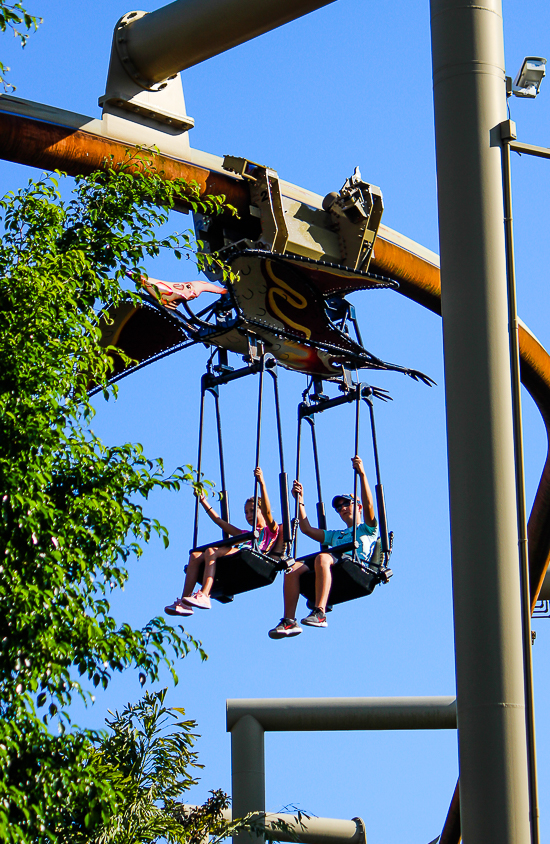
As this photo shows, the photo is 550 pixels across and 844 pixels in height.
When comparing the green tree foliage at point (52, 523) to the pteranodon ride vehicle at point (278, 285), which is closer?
the green tree foliage at point (52, 523)

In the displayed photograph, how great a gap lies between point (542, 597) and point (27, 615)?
14263 millimetres

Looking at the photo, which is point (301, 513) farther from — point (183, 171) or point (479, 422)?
point (479, 422)

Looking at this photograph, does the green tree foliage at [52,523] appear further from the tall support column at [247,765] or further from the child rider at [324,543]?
the tall support column at [247,765]

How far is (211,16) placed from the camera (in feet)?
31.1

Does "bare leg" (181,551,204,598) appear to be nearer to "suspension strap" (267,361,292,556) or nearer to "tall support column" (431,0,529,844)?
"suspension strap" (267,361,292,556)

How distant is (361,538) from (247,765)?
3.78m

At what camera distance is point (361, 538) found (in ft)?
35.5

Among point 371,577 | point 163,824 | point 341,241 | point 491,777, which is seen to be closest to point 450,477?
point 491,777

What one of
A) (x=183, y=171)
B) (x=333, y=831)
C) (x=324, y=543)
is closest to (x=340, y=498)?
(x=324, y=543)

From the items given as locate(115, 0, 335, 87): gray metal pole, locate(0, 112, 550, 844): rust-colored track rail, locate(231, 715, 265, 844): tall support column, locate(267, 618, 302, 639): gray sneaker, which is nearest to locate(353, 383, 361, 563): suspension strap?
locate(267, 618, 302, 639): gray sneaker

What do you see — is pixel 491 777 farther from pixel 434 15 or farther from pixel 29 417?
pixel 434 15

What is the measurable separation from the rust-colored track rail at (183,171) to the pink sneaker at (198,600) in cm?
311

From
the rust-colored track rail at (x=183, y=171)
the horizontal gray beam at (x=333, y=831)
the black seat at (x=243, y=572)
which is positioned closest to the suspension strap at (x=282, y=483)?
the black seat at (x=243, y=572)

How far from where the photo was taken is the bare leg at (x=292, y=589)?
10.5 m
